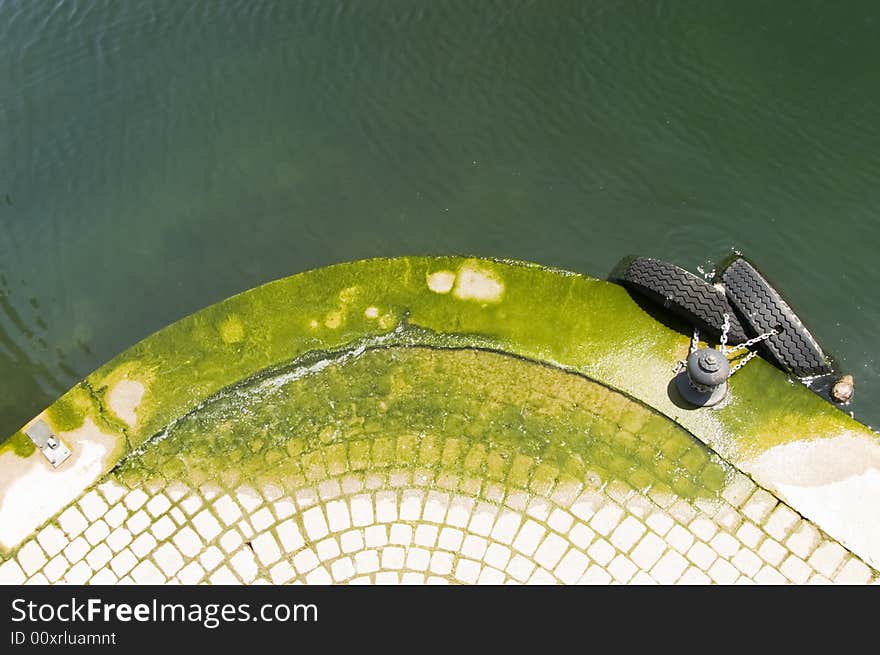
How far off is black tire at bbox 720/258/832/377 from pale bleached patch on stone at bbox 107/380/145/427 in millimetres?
7568

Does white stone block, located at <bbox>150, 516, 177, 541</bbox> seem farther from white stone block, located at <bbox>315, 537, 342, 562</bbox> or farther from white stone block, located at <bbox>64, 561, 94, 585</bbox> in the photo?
white stone block, located at <bbox>315, 537, 342, 562</bbox>

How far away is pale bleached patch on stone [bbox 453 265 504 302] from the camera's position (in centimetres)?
984

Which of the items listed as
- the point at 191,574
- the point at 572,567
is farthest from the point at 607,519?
the point at 191,574

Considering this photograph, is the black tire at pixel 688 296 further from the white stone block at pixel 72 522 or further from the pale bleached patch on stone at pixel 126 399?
the white stone block at pixel 72 522

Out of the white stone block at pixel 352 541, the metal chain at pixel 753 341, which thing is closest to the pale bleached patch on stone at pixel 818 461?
the metal chain at pixel 753 341

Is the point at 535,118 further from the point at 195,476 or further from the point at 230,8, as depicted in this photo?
the point at 195,476

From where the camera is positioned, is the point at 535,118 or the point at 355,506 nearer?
the point at 355,506

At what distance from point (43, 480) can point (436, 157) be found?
6763 millimetres

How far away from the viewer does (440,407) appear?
920 cm

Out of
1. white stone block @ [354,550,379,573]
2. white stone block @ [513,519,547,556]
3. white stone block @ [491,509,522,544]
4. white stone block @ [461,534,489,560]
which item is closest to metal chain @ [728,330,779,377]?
white stone block @ [513,519,547,556]

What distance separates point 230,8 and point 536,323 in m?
7.93

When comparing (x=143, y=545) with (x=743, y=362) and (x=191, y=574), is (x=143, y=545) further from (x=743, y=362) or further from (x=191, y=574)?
(x=743, y=362)

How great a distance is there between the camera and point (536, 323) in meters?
9.58
